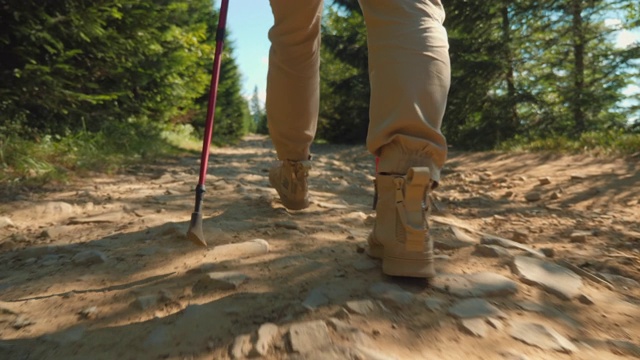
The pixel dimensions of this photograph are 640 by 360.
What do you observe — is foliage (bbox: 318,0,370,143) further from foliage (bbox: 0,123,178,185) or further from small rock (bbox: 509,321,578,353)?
small rock (bbox: 509,321,578,353)

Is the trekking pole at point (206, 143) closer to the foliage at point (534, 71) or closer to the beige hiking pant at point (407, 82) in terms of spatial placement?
the beige hiking pant at point (407, 82)

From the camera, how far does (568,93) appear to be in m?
8.25

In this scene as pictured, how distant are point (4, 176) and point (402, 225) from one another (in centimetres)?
325

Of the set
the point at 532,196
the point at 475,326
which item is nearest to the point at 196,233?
the point at 475,326

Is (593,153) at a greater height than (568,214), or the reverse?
(593,153)

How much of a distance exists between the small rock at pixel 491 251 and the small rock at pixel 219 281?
898 mm

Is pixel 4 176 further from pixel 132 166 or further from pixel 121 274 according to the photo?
pixel 121 274

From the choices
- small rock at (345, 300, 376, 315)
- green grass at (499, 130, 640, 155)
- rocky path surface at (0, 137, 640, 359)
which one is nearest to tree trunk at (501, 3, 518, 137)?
green grass at (499, 130, 640, 155)

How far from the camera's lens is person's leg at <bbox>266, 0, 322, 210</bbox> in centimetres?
199

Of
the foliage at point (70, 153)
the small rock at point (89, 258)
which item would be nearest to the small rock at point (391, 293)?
the small rock at point (89, 258)

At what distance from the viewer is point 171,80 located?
824 cm

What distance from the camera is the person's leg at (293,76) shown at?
1.98 metres

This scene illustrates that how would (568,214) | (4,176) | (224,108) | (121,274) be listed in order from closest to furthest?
(121,274) → (568,214) → (4,176) → (224,108)

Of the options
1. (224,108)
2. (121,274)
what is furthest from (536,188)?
(224,108)
